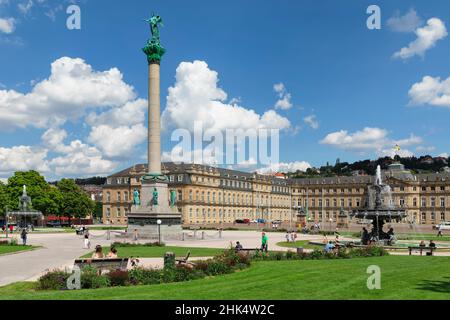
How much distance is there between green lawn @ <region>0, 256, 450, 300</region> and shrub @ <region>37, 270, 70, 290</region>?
458 mm

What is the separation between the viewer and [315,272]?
844 inches

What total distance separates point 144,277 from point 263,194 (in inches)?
5779

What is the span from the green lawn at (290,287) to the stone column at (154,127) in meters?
39.0

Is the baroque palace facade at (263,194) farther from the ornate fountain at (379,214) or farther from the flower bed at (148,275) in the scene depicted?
the flower bed at (148,275)

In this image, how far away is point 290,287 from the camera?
17531 millimetres

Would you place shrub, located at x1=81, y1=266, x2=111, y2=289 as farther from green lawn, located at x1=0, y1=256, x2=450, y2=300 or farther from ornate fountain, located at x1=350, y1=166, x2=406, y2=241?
ornate fountain, located at x1=350, y1=166, x2=406, y2=241

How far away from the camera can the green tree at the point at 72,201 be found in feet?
360

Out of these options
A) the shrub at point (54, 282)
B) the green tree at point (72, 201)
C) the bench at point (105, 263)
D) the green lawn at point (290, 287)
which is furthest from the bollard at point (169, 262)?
the green tree at point (72, 201)

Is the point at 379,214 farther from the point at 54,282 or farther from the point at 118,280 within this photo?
the point at 54,282

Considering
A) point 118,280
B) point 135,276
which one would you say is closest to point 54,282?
point 118,280

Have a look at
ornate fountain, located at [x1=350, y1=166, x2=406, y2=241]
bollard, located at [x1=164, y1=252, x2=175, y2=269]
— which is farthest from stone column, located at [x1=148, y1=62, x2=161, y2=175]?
bollard, located at [x1=164, y1=252, x2=175, y2=269]
